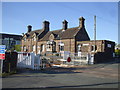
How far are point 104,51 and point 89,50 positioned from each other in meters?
3.44

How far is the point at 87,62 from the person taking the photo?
941 inches

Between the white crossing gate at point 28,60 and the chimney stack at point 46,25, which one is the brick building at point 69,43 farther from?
the white crossing gate at point 28,60

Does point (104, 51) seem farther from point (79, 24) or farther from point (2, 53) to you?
point (2, 53)

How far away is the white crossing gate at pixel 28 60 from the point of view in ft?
52.8

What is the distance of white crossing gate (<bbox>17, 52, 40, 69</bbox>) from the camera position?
1609 centimetres

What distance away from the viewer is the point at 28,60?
16.3 metres

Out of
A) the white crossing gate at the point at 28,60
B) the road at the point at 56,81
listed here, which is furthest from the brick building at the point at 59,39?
the road at the point at 56,81

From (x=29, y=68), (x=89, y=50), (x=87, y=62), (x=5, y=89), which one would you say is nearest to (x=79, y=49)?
(x=89, y=50)

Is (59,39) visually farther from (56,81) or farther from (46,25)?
(56,81)

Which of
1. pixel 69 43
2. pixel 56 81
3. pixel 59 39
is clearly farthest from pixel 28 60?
pixel 59 39

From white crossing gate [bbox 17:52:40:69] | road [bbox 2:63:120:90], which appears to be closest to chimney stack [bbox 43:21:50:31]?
white crossing gate [bbox 17:52:40:69]

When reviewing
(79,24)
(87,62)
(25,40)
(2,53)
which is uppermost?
(79,24)

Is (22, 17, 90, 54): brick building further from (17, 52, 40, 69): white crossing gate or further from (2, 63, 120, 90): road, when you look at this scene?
(2, 63, 120, 90): road

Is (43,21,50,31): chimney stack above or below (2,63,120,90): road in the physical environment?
above
